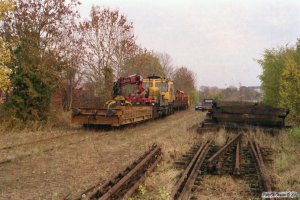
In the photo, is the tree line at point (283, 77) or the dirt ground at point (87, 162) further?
the tree line at point (283, 77)

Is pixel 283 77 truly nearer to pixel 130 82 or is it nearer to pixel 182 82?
pixel 130 82

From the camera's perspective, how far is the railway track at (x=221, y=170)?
22.1ft

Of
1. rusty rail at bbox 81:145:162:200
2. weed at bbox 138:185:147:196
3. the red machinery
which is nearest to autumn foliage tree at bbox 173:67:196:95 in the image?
the red machinery

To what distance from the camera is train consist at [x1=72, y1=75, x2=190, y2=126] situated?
16.8 metres

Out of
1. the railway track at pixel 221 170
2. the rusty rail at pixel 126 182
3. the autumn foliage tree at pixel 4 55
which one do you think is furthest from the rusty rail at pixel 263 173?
the autumn foliage tree at pixel 4 55

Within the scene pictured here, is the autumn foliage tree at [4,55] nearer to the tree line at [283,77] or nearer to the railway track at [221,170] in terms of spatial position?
the railway track at [221,170]

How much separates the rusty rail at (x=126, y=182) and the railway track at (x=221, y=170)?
30.6 inches

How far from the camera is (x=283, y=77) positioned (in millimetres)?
21875

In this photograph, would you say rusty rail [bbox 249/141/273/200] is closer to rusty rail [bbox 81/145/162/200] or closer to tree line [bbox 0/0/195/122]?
rusty rail [bbox 81/145/162/200]

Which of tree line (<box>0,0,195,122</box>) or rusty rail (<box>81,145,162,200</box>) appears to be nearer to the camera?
rusty rail (<box>81,145,162,200</box>)

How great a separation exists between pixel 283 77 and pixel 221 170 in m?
15.4

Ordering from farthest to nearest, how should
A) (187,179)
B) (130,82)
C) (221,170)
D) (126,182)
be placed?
(130,82)
(221,170)
(187,179)
(126,182)

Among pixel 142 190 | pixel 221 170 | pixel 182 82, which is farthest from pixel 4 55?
pixel 182 82

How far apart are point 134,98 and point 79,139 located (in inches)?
342
